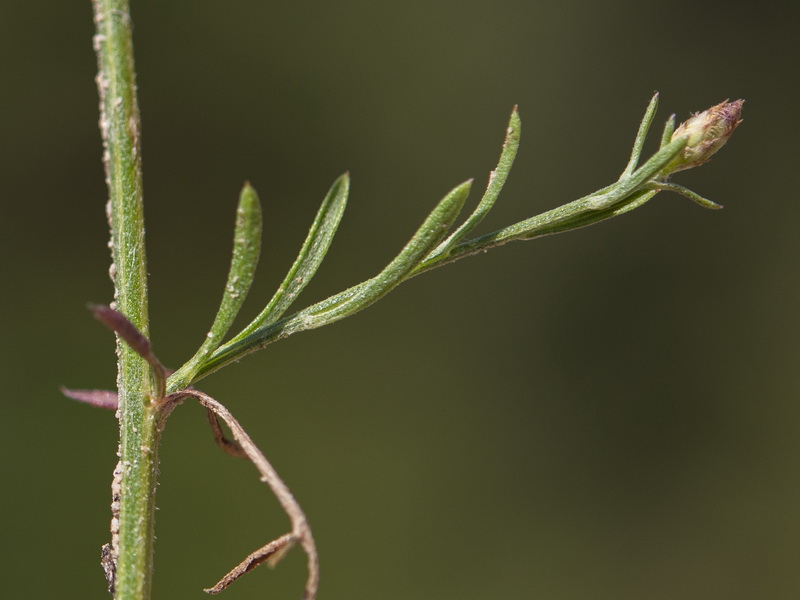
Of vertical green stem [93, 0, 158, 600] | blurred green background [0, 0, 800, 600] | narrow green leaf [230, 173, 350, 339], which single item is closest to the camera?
vertical green stem [93, 0, 158, 600]

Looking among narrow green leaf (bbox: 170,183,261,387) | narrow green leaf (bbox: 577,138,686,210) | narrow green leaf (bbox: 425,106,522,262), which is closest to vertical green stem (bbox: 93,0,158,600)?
narrow green leaf (bbox: 170,183,261,387)

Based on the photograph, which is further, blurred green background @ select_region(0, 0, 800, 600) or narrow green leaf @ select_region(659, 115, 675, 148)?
blurred green background @ select_region(0, 0, 800, 600)

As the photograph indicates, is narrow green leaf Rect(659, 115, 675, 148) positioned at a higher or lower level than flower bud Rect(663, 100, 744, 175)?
higher

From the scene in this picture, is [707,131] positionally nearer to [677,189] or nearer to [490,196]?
[677,189]

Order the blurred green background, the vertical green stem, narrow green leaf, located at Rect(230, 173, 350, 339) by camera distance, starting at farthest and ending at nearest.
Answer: the blurred green background < narrow green leaf, located at Rect(230, 173, 350, 339) < the vertical green stem

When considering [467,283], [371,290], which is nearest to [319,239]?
[371,290]

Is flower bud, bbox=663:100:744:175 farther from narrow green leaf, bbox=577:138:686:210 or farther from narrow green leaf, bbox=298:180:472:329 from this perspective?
narrow green leaf, bbox=298:180:472:329
